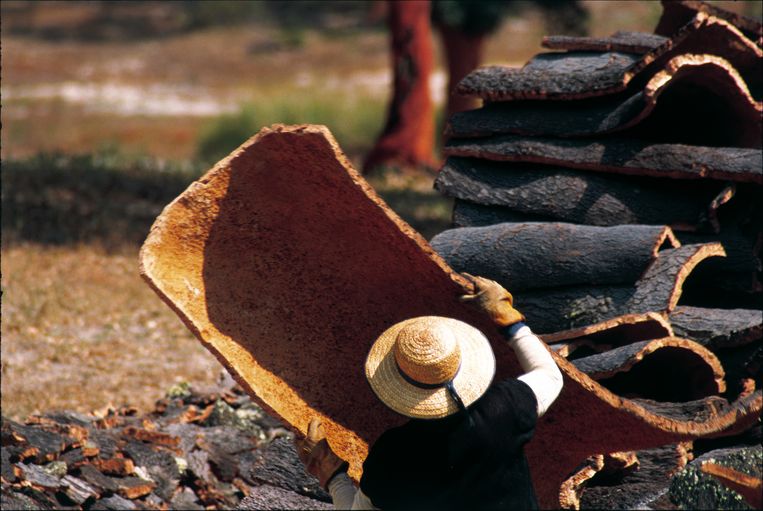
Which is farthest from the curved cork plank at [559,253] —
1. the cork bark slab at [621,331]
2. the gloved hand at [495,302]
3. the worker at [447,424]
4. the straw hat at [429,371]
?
the straw hat at [429,371]

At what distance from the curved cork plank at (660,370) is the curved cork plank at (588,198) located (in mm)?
930

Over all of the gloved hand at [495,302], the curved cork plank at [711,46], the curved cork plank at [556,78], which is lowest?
the gloved hand at [495,302]

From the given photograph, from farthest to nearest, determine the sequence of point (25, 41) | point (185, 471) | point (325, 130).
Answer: point (25, 41) → point (185, 471) → point (325, 130)

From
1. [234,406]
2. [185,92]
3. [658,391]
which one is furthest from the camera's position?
[185,92]

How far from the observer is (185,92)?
101 feet

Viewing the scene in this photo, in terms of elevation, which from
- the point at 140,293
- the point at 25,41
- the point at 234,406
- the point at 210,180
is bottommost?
the point at 25,41

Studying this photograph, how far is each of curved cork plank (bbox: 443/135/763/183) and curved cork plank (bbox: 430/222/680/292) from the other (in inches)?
17.3

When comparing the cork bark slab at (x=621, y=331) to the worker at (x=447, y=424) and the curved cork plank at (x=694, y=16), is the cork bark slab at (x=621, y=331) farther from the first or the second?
the curved cork plank at (x=694, y=16)

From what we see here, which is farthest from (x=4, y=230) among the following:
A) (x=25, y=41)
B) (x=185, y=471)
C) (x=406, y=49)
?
(x=25, y=41)

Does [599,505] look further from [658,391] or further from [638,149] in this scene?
[638,149]

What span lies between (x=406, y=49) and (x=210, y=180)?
32.6 feet

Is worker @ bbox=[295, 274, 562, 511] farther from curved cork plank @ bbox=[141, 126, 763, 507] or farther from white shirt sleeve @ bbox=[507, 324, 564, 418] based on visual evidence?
curved cork plank @ bbox=[141, 126, 763, 507]

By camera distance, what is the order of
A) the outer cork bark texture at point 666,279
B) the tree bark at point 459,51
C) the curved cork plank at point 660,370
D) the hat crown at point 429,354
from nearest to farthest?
the hat crown at point 429,354
the curved cork plank at point 660,370
the outer cork bark texture at point 666,279
the tree bark at point 459,51

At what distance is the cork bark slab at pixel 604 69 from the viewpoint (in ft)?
16.2
